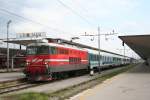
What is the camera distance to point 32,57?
25.9 m

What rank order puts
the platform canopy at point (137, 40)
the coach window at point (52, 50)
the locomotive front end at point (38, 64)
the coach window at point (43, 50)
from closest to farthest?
the locomotive front end at point (38, 64) → the coach window at point (43, 50) → the coach window at point (52, 50) → the platform canopy at point (137, 40)

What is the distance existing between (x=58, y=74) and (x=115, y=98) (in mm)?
14612

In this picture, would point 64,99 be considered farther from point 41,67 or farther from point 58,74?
point 58,74

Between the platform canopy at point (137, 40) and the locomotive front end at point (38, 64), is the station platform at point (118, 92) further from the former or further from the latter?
the platform canopy at point (137, 40)

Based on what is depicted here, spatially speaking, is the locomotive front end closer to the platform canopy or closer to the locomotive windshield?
the locomotive windshield

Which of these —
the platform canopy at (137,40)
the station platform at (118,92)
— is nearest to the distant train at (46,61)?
the station platform at (118,92)

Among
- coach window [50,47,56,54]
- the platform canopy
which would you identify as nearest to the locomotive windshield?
coach window [50,47,56,54]

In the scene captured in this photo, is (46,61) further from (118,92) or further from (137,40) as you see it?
(137,40)

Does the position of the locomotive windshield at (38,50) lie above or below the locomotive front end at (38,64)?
above

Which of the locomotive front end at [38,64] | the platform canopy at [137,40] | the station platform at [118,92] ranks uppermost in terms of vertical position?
the platform canopy at [137,40]

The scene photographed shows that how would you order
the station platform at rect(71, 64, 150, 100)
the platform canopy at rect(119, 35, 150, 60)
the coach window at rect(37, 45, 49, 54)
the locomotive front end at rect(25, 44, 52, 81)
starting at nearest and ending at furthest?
1. the station platform at rect(71, 64, 150, 100)
2. the locomotive front end at rect(25, 44, 52, 81)
3. the coach window at rect(37, 45, 49, 54)
4. the platform canopy at rect(119, 35, 150, 60)

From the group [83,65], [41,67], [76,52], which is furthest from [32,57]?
[83,65]

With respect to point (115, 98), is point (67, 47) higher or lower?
higher

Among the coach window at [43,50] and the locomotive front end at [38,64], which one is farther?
the coach window at [43,50]
